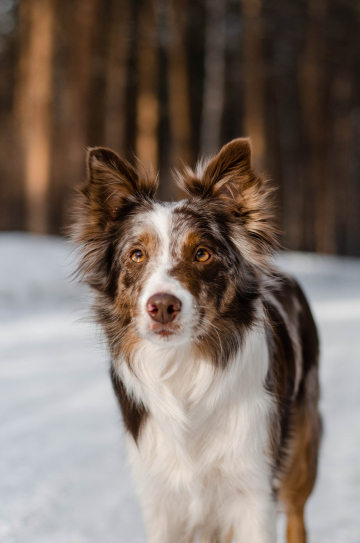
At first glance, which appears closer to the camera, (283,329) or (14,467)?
(283,329)

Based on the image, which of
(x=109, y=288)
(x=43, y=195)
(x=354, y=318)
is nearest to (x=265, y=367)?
(x=109, y=288)

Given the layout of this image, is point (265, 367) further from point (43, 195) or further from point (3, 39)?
point (3, 39)

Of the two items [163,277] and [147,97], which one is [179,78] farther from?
[163,277]

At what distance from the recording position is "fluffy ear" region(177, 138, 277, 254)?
123 inches

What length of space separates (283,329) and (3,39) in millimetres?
25697

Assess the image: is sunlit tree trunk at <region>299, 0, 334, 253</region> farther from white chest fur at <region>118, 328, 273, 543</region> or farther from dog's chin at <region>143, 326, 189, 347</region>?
dog's chin at <region>143, 326, 189, 347</region>

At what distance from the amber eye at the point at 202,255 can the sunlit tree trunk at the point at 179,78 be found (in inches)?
609

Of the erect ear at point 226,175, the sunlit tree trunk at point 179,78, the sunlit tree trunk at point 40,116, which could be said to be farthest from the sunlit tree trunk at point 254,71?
the erect ear at point 226,175

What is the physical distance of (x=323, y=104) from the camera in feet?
87.8

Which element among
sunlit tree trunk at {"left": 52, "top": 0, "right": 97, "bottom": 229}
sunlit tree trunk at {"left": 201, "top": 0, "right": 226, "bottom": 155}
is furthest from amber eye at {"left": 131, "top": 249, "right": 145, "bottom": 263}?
sunlit tree trunk at {"left": 201, "top": 0, "right": 226, "bottom": 155}

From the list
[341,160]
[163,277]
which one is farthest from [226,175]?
[341,160]

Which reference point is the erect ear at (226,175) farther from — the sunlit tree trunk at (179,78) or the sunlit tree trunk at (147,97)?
the sunlit tree trunk at (147,97)

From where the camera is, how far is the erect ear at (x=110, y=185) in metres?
3.18

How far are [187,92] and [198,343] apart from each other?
17.4 m
